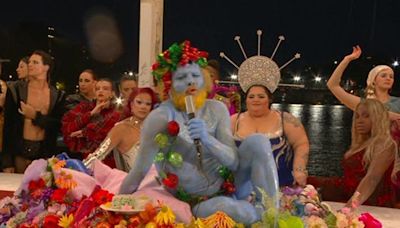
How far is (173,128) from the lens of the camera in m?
2.38

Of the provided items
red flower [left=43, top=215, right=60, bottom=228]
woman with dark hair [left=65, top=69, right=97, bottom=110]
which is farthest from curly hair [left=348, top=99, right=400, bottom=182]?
woman with dark hair [left=65, top=69, right=97, bottom=110]

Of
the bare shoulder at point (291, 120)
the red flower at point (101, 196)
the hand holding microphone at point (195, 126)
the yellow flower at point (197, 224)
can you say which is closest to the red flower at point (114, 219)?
the red flower at point (101, 196)

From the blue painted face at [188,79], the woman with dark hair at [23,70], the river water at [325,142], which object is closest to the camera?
the blue painted face at [188,79]

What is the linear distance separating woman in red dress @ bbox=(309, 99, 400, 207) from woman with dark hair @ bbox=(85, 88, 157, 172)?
4.26 feet

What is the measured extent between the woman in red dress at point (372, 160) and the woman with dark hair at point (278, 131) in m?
0.46

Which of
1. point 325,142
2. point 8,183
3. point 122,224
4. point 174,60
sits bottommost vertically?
point 325,142

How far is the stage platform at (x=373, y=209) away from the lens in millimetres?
3266

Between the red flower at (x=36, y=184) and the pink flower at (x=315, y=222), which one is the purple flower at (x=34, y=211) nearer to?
the red flower at (x=36, y=184)

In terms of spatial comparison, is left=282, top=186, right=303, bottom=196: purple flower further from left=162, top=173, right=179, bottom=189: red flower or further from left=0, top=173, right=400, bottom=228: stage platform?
left=0, top=173, right=400, bottom=228: stage platform

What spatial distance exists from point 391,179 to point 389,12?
9.66 metres

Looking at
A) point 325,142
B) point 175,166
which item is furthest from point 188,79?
point 325,142

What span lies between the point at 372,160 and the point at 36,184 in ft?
6.40

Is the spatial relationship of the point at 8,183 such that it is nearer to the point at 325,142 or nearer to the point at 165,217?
the point at 165,217

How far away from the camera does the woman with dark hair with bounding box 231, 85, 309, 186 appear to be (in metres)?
3.22
